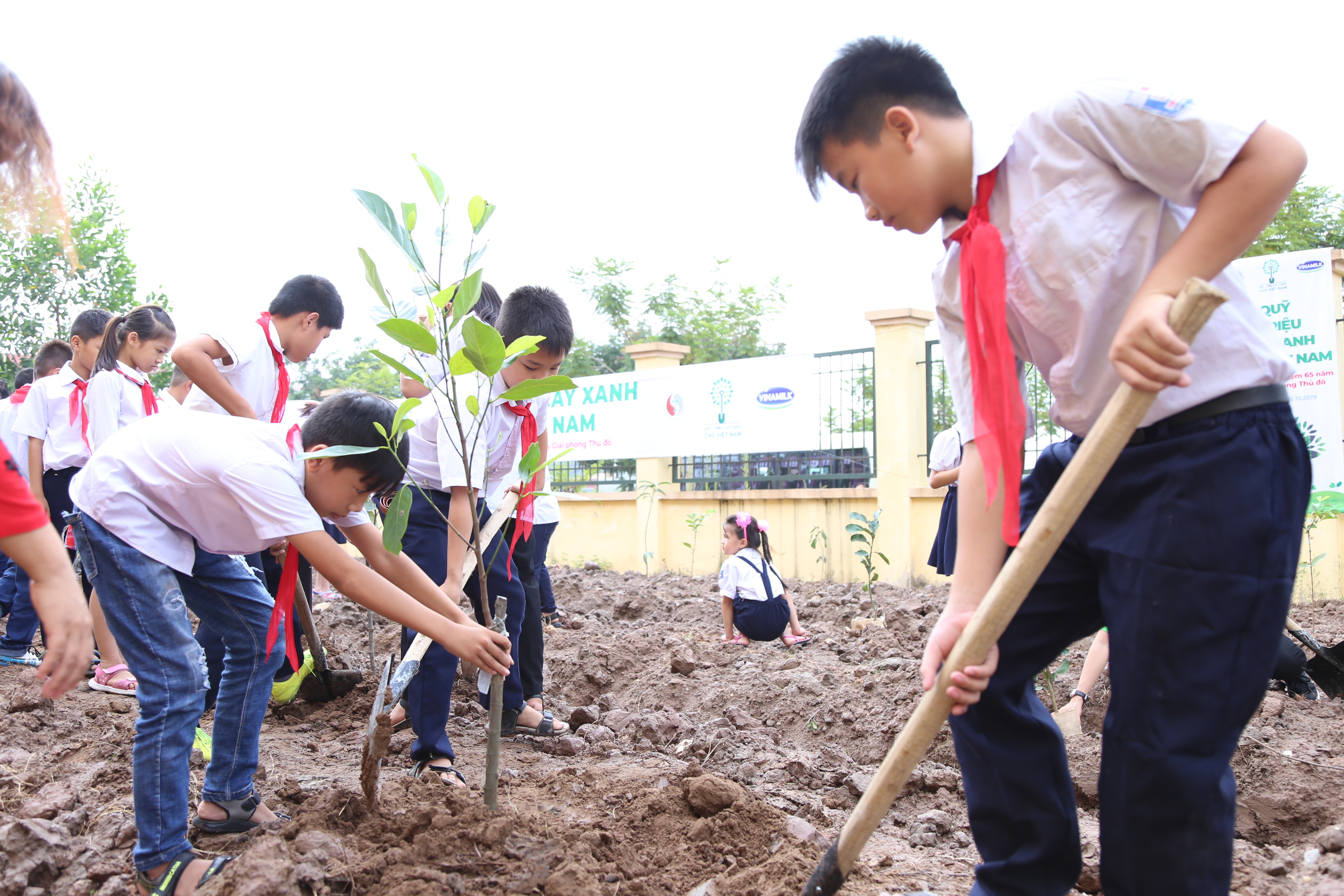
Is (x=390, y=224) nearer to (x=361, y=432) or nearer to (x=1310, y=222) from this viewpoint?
(x=361, y=432)

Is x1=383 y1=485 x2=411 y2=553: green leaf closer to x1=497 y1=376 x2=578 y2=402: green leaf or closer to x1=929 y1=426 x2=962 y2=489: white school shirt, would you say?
x1=497 y1=376 x2=578 y2=402: green leaf

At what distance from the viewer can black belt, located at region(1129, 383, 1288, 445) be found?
52.2 inches

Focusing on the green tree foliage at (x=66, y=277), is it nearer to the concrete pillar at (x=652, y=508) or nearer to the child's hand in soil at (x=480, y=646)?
the concrete pillar at (x=652, y=508)

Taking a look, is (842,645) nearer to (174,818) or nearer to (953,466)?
(953,466)

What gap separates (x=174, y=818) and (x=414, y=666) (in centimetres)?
60

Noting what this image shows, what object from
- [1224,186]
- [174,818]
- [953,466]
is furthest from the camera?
[953,466]

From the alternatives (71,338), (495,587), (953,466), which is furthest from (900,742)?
(71,338)

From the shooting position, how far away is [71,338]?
4.57 meters

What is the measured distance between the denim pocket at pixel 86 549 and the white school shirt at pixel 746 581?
12.3 feet

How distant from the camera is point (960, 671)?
143 cm

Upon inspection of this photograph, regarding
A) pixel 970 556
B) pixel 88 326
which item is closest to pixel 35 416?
pixel 88 326

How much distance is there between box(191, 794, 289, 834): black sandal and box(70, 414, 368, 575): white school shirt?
657 mm

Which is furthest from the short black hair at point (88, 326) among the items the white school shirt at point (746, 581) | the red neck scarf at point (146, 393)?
the white school shirt at point (746, 581)

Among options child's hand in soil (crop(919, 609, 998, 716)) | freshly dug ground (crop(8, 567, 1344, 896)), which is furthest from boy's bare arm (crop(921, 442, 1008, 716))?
freshly dug ground (crop(8, 567, 1344, 896))
